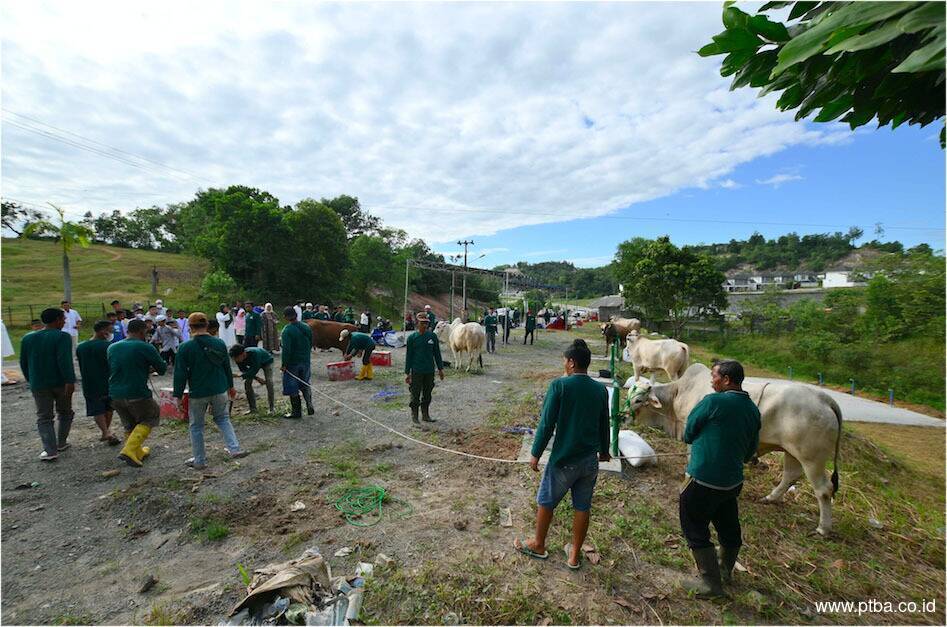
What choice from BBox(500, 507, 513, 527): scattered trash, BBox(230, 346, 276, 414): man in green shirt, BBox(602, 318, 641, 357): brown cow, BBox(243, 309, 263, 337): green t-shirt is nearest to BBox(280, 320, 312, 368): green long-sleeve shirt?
BBox(230, 346, 276, 414): man in green shirt

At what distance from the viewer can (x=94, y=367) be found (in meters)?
5.56

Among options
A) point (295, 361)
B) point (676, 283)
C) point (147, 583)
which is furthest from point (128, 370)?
point (676, 283)

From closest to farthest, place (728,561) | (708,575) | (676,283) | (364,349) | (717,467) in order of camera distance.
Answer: (717,467) < (708,575) < (728,561) < (364,349) < (676,283)

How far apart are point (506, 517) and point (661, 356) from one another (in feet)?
23.2

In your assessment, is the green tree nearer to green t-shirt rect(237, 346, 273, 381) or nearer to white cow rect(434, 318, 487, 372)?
white cow rect(434, 318, 487, 372)

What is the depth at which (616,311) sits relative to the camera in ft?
142

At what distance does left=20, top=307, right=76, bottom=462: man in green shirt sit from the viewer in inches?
204

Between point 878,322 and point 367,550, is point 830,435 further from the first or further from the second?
point 878,322

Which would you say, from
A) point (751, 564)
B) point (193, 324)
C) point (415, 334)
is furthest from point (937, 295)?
point (193, 324)

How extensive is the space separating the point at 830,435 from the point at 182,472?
724 cm

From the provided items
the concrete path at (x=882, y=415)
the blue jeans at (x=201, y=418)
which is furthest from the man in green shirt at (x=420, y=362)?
the concrete path at (x=882, y=415)

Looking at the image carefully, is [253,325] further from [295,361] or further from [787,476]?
[787,476]

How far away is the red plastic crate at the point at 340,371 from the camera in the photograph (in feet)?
34.3

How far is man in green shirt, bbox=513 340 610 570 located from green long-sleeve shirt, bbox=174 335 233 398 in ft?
13.5
